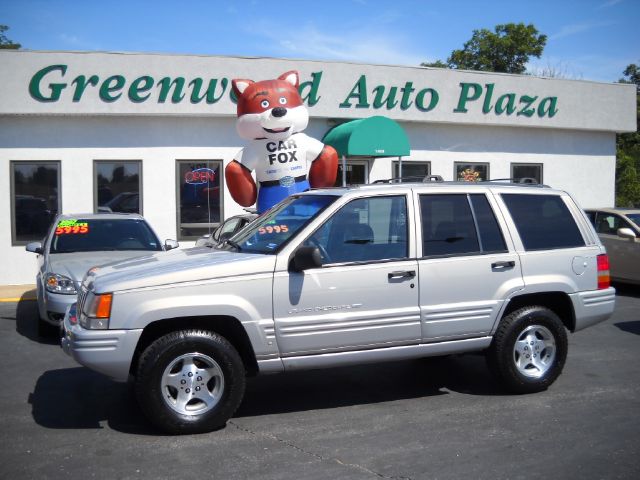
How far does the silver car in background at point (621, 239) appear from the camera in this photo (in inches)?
465

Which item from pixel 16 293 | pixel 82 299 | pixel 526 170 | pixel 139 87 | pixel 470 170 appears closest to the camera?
pixel 82 299

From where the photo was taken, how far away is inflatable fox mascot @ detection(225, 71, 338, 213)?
1072 centimetres

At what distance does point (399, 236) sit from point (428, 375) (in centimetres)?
186

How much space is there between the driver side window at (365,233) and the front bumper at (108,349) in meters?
1.51

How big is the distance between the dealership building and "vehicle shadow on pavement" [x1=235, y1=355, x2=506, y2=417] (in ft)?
24.1

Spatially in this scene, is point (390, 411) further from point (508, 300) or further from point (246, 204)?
point (246, 204)

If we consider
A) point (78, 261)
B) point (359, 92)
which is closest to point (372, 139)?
point (359, 92)

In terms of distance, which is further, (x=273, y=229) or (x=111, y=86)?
(x=111, y=86)

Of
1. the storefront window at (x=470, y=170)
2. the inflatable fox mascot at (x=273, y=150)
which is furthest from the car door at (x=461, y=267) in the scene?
the storefront window at (x=470, y=170)

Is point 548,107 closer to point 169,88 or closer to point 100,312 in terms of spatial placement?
point 169,88

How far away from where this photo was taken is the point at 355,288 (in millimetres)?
5266

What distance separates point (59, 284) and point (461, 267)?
4.85m

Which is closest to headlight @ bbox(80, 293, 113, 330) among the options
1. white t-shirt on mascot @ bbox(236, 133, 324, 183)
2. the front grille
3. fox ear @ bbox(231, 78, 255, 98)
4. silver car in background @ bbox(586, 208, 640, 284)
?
the front grille

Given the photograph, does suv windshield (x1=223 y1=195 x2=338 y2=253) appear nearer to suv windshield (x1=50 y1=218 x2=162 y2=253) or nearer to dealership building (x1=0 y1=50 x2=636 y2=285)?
suv windshield (x1=50 y1=218 x2=162 y2=253)
